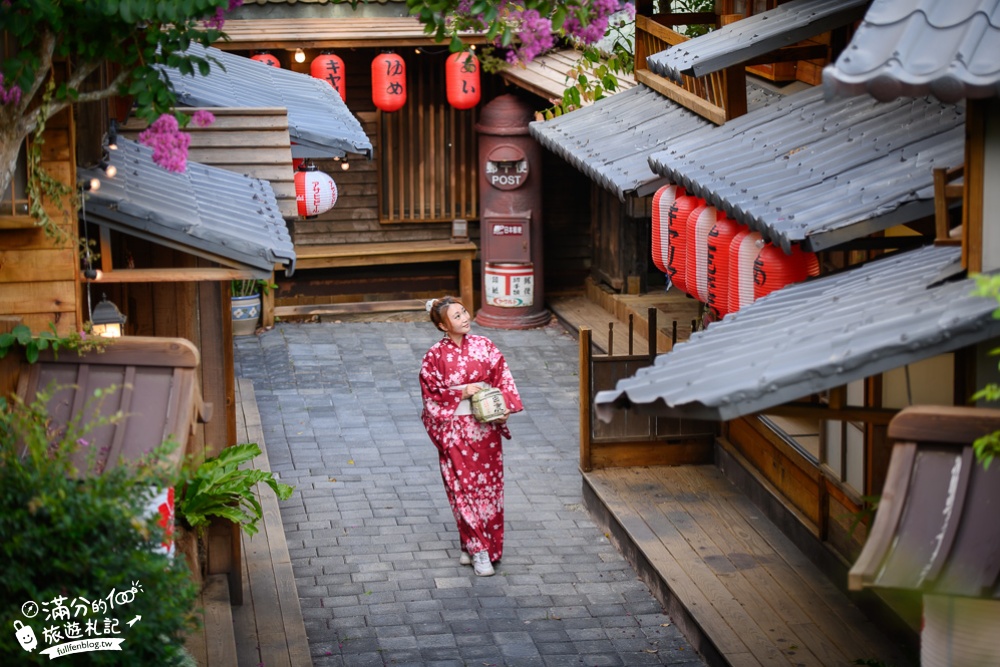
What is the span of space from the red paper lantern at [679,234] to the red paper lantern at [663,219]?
56 millimetres

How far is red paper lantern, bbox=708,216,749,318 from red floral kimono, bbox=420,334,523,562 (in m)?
1.63

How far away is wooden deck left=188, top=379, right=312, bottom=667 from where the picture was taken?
8.39 metres

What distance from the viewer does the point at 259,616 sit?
A: 9.45 m


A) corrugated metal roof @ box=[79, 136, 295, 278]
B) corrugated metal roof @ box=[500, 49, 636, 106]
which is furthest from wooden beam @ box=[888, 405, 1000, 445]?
corrugated metal roof @ box=[500, 49, 636, 106]

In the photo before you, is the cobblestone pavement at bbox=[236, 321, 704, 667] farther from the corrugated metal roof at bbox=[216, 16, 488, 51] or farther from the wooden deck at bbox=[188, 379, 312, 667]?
the corrugated metal roof at bbox=[216, 16, 488, 51]

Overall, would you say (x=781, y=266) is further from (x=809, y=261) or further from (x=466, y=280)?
(x=466, y=280)

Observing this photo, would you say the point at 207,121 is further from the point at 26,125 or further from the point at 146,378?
the point at 146,378

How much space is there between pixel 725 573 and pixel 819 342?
14.5 feet

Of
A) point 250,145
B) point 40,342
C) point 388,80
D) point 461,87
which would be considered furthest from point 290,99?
point 40,342

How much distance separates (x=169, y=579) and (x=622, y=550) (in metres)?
5.94

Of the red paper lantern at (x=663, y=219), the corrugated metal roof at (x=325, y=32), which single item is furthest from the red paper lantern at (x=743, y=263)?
the corrugated metal roof at (x=325, y=32)

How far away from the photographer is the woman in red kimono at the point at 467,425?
10219 millimetres

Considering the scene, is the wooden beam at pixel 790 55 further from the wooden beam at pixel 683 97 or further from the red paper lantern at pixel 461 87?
the red paper lantern at pixel 461 87

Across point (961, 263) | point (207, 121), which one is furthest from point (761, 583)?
point (207, 121)
